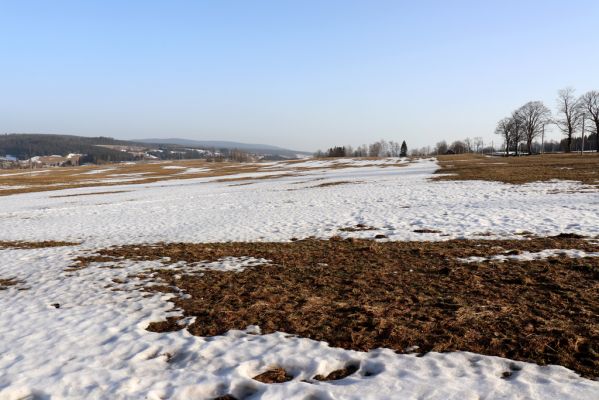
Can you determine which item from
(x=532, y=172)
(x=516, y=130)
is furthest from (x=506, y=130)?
(x=532, y=172)

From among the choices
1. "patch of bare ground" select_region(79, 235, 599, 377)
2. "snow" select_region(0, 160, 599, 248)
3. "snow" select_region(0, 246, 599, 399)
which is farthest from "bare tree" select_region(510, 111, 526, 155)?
"snow" select_region(0, 246, 599, 399)

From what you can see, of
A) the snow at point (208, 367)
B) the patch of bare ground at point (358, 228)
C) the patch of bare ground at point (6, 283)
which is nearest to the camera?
the snow at point (208, 367)

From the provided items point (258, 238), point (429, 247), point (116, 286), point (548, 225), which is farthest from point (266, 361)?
point (548, 225)

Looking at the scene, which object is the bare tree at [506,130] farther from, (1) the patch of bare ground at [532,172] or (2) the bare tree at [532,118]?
(1) the patch of bare ground at [532,172]

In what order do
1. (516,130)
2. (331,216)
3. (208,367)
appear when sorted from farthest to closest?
(516,130) < (331,216) < (208,367)

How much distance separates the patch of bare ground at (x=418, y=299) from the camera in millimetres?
5293

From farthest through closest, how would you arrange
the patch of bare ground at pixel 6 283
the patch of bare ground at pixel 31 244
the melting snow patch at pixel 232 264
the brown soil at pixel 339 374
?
the patch of bare ground at pixel 31 244, the melting snow patch at pixel 232 264, the patch of bare ground at pixel 6 283, the brown soil at pixel 339 374

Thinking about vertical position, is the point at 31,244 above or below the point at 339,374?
below

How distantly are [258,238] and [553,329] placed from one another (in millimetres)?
9354

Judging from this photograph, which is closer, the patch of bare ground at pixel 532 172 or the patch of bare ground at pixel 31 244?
the patch of bare ground at pixel 31 244

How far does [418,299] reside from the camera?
6934 mm

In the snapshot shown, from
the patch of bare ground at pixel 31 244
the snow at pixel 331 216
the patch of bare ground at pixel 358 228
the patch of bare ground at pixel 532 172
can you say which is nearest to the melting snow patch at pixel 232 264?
the snow at pixel 331 216

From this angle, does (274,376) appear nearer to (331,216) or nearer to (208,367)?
(208,367)

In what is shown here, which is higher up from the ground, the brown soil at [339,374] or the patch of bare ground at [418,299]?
the patch of bare ground at [418,299]
